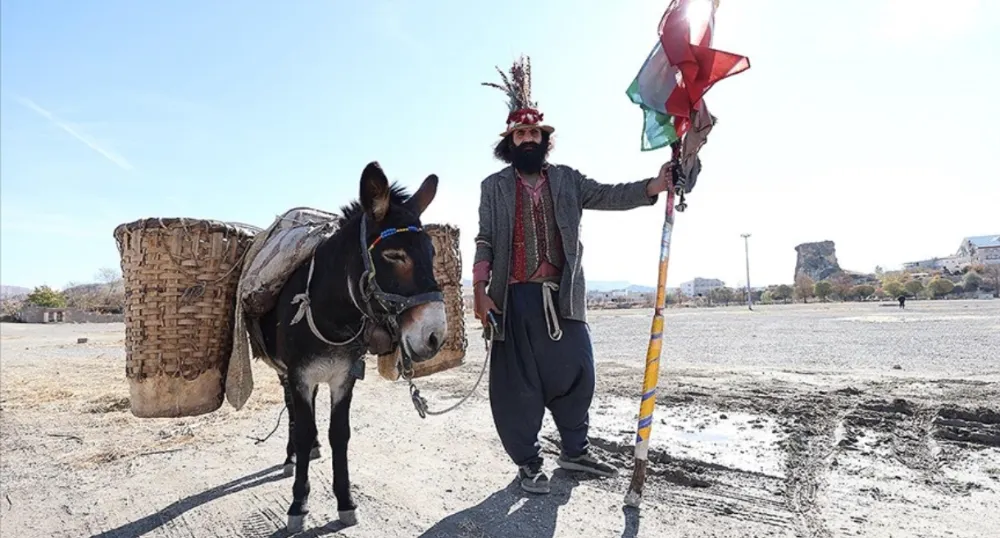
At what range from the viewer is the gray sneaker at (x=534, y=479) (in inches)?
144

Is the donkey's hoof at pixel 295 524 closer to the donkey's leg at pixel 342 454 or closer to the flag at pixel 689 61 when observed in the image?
the donkey's leg at pixel 342 454

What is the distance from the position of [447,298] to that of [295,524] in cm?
185

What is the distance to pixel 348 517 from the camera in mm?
3373

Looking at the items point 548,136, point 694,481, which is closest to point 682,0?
point 548,136

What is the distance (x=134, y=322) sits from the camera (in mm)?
3750

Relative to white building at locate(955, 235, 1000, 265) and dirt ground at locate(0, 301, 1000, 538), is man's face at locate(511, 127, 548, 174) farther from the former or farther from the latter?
white building at locate(955, 235, 1000, 265)

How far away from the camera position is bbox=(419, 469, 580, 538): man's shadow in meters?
3.14

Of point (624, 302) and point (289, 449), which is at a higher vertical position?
point (624, 302)

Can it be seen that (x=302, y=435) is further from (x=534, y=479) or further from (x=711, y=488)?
(x=711, y=488)

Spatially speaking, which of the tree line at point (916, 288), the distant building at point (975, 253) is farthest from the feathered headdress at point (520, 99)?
the distant building at point (975, 253)

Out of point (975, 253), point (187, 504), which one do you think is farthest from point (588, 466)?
point (975, 253)

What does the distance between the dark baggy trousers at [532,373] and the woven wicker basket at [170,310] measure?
2047mm

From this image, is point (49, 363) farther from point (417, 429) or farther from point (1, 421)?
point (417, 429)

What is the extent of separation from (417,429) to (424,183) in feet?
10.2
